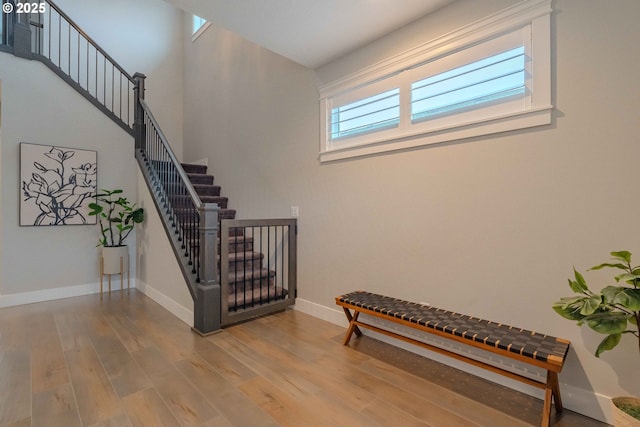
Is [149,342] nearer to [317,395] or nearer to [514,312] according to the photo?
[317,395]

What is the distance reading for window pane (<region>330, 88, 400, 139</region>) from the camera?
2592 mm

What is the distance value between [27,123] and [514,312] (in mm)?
5419

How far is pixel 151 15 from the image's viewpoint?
5.48 m

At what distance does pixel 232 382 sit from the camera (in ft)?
6.40

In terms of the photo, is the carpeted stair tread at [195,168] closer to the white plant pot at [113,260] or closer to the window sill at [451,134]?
the white plant pot at [113,260]

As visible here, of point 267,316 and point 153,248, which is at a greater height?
point 153,248

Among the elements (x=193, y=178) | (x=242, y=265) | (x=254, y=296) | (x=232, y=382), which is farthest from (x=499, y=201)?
(x=193, y=178)

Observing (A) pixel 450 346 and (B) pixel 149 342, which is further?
(B) pixel 149 342

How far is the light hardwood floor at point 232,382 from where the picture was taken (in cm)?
162

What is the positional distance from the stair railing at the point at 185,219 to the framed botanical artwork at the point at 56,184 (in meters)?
0.69

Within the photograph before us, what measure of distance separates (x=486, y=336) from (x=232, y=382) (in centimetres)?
159

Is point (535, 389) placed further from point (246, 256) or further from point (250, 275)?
point (246, 256)

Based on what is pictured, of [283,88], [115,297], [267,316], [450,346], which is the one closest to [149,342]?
[267,316]

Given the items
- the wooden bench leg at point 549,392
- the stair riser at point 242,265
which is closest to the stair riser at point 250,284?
the stair riser at point 242,265
